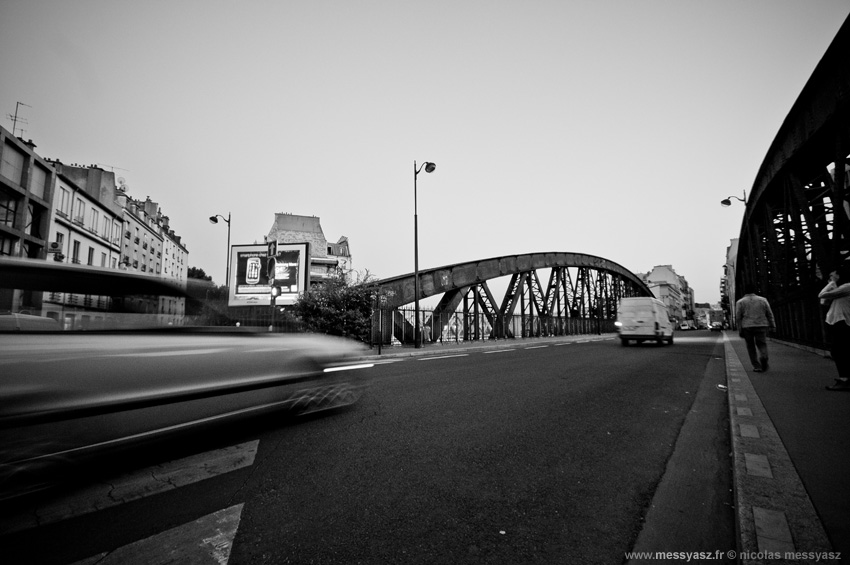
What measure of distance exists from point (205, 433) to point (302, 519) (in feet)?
5.45

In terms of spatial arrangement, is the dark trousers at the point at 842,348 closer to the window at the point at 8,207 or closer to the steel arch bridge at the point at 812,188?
the steel arch bridge at the point at 812,188

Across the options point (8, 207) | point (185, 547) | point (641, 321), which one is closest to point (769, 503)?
point (185, 547)

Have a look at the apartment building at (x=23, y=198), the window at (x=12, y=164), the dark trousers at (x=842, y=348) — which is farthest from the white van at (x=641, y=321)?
the window at (x=12, y=164)

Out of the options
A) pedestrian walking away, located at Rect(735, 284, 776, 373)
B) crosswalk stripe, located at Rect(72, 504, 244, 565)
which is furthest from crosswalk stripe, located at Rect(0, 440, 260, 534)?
pedestrian walking away, located at Rect(735, 284, 776, 373)

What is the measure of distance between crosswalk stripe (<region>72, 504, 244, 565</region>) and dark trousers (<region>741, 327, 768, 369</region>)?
875 centimetres

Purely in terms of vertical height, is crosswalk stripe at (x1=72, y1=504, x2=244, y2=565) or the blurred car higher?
the blurred car

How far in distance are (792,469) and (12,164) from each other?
39.5m

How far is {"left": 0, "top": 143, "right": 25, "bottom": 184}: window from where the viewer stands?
25250 mm

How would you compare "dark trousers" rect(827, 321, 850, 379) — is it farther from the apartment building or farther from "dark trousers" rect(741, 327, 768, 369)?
the apartment building

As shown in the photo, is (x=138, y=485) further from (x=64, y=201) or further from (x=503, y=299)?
(x=64, y=201)

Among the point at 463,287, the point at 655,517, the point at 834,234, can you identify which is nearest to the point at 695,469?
the point at 655,517

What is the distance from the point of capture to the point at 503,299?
26.4 meters

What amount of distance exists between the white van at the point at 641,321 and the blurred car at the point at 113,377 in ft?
57.2

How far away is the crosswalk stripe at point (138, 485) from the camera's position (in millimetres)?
1997
